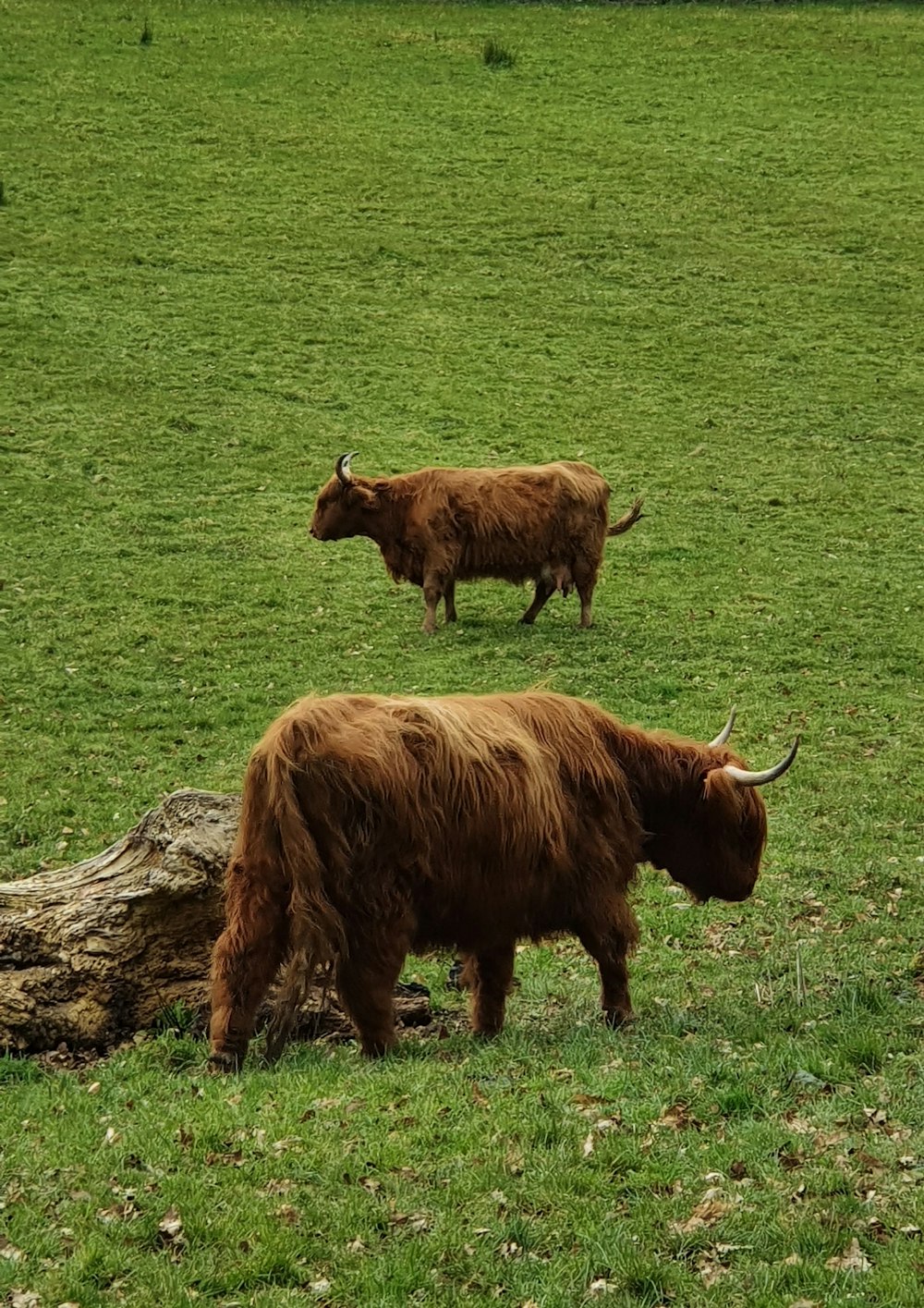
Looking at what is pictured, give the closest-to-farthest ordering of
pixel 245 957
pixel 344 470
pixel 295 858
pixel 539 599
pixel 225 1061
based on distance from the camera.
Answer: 1. pixel 295 858
2. pixel 245 957
3. pixel 225 1061
4. pixel 539 599
5. pixel 344 470

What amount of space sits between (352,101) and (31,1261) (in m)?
41.8

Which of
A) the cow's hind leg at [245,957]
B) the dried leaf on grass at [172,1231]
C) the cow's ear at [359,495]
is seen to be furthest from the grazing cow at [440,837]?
the cow's ear at [359,495]

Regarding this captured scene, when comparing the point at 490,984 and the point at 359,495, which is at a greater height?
the point at 490,984

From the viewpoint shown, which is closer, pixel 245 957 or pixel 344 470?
pixel 245 957

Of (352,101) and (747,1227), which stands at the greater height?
(352,101)

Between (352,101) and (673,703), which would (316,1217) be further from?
(352,101)

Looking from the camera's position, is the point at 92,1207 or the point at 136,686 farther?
the point at 136,686

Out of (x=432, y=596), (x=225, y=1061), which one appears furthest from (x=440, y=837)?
(x=432, y=596)

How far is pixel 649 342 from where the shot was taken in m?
31.5

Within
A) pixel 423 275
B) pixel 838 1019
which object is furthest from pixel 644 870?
pixel 423 275

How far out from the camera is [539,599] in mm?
19531

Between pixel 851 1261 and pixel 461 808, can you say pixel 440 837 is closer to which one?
pixel 461 808

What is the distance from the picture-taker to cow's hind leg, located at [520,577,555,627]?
19344mm

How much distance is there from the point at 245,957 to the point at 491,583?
584 inches
